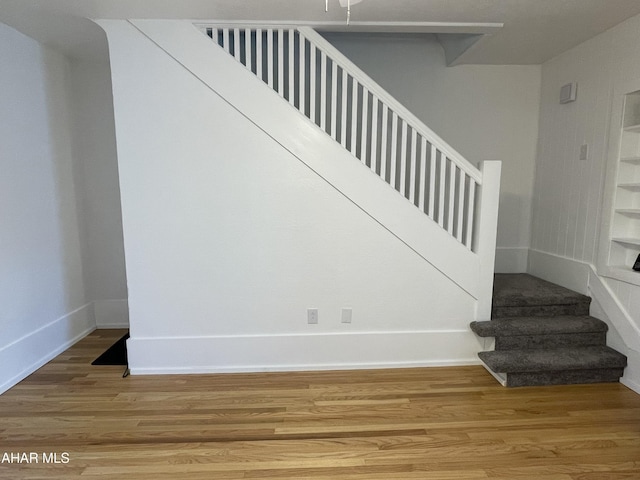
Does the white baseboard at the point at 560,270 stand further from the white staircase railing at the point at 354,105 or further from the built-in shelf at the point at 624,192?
the white staircase railing at the point at 354,105

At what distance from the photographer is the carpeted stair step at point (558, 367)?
103 inches

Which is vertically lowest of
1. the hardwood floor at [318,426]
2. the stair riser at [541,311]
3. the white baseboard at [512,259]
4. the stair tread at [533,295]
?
the hardwood floor at [318,426]

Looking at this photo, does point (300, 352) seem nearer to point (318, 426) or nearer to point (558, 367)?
point (318, 426)

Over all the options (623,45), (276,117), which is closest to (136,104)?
(276,117)

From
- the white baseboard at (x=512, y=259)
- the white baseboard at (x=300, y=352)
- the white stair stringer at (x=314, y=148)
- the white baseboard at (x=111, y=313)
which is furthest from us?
the white baseboard at (x=512, y=259)

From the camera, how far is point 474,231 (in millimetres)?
2938

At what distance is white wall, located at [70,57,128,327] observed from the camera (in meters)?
3.41

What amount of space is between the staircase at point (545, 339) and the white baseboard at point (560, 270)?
9 cm

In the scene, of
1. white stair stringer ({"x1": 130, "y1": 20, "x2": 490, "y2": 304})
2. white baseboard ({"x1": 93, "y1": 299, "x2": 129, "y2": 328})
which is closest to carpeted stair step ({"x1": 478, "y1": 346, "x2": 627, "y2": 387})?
white stair stringer ({"x1": 130, "y1": 20, "x2": 490, "y2": 304})

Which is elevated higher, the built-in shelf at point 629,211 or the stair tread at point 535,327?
the built-in shelf at point 629,211

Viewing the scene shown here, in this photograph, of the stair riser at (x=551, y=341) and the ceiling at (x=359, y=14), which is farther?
the stair riser at (x=551, y=341)

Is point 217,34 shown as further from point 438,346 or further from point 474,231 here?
point 438,346

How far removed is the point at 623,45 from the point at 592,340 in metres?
2.21

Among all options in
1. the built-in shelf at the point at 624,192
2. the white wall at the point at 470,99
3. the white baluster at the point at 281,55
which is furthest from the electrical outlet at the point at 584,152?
the white baluster at the point at 281,55
